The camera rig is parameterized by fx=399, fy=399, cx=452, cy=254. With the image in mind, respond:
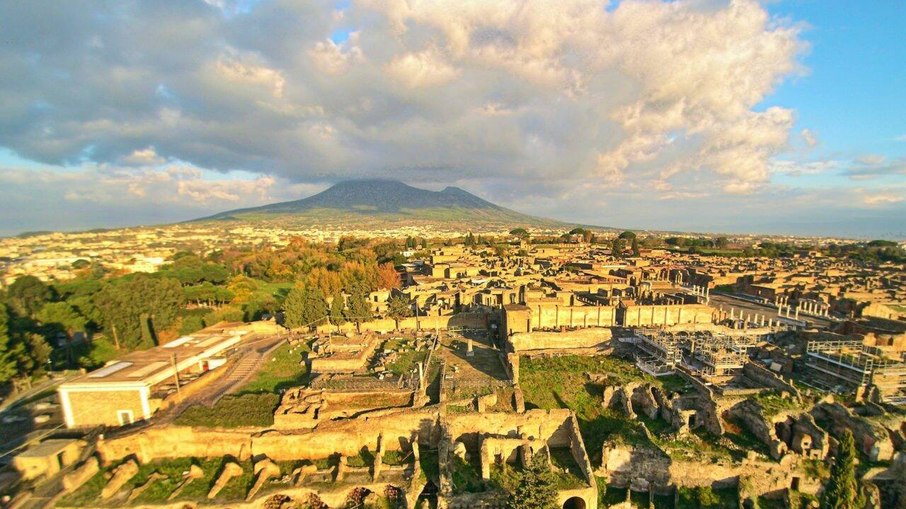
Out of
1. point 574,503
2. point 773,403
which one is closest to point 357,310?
point 574,503

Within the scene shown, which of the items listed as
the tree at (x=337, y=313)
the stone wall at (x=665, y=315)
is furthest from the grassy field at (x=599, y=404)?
the tree at (x=337, y=313)

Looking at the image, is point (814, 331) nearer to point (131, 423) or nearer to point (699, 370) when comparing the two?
point (699, 370)

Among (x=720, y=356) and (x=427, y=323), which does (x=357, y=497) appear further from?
(x=720, y=356)

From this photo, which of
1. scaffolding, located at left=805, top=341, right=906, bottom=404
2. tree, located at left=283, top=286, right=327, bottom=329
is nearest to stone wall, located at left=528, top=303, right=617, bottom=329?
scaffolding, located at left=805, top=341, right=906, bottom=404

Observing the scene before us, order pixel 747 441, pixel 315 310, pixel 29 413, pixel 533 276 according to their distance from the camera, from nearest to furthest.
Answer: pixel 747 441 < pixel 29 413 < pixel 315 310 < pixel 533 276

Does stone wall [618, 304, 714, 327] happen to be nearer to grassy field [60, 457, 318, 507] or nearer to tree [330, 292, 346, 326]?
tree [330, 292, 346, 326]

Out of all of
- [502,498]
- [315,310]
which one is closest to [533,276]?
[315,310]

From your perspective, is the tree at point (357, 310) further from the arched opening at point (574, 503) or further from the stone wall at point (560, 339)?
the arched opening at point (574, 503)
